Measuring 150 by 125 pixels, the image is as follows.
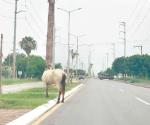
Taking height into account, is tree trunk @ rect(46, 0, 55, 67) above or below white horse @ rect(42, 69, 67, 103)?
above

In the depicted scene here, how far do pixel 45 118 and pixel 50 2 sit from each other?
3149 cm

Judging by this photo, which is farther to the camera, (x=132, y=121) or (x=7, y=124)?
(x=132, y=121)

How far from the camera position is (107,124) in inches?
673

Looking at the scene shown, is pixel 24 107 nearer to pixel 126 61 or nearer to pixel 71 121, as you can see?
pixel 71 121

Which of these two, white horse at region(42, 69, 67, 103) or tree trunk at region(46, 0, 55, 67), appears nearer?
white horse at region(42, 69, 67, 103)

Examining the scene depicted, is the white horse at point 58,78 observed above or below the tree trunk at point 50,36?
below

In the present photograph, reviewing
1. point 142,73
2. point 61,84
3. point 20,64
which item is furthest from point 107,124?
point 20,64

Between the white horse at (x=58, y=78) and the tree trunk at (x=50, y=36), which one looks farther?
the tree trunk at (x=50, y=36)

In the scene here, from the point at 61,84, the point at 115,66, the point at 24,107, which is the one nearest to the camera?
the point at 24,107

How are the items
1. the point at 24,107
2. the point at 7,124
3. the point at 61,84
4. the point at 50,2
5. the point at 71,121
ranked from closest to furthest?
A: the point at 7,124 → the point at 71,121 → the point at 24,107 → the point at 61,84 → the point at 50,2

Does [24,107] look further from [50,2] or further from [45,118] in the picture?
[50,2]

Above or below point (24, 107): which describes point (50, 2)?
above

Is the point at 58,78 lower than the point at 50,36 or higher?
lower

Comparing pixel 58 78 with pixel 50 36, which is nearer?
pixel 58 78
